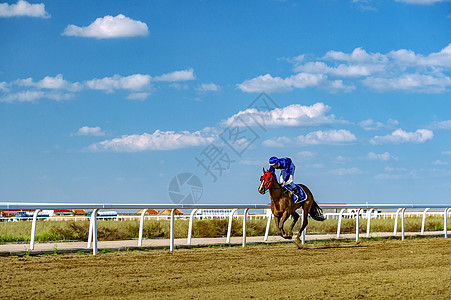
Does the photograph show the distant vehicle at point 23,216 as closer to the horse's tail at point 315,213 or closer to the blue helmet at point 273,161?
the blue helmet at point 273,161

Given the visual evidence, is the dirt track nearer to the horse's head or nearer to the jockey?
the horse's head

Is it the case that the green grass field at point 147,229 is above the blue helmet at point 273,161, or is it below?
below

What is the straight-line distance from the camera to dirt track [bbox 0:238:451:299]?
7.75 meters

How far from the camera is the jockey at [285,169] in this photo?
569 inches

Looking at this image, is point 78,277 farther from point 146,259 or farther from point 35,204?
point 35,204

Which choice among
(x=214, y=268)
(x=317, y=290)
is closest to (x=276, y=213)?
(x=214, y=268)

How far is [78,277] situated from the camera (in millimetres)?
9023

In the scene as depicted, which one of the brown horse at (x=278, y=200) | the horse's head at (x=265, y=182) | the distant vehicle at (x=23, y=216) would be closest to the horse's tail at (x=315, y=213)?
the brown horse at (x=278, y=200)

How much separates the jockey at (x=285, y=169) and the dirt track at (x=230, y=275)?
5.12 feet

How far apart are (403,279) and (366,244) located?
742cm

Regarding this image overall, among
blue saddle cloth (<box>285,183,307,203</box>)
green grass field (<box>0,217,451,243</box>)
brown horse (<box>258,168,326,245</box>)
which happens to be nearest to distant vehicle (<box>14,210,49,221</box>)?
green grass field (<box>0,217,451,243</box>)

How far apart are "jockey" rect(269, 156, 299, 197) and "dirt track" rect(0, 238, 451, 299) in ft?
5.12

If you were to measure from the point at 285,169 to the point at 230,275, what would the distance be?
565 cm

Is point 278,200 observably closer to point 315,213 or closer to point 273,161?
point 273,161
